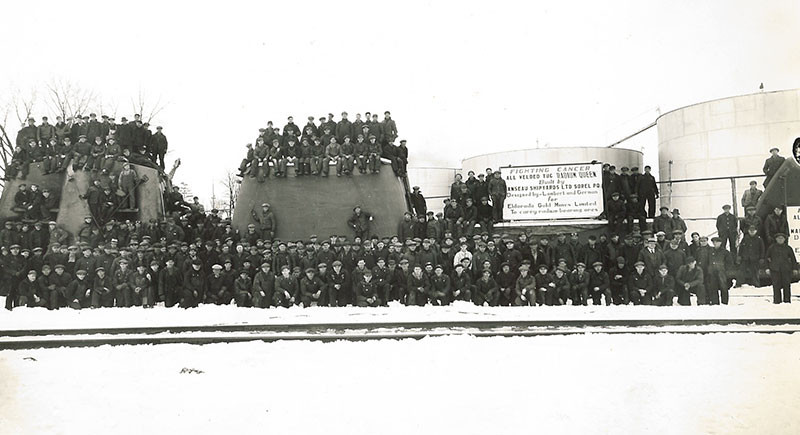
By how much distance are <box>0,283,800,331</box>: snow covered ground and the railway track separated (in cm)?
58

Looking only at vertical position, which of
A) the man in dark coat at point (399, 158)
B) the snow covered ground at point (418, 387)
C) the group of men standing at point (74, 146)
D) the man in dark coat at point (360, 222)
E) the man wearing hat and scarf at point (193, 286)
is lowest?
the snow covered ground at point (418, 387)

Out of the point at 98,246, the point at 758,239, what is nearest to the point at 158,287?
the point at 98,246

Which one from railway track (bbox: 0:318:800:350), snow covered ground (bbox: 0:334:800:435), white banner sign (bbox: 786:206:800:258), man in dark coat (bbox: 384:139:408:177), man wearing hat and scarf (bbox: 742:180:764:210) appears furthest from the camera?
man in dark coat (bbox: 384:139:408:177)

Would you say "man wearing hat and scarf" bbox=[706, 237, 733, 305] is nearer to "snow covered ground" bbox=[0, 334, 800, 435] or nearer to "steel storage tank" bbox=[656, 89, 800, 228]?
"snow covered ground" bbox=[0, 334, 800, 435]

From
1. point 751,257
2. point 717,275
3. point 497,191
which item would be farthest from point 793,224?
point 497,191

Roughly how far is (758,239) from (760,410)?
717 cm

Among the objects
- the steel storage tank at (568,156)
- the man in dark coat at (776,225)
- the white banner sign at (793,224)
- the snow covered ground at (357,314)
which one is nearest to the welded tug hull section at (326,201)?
the snow covered ground at (357,314)

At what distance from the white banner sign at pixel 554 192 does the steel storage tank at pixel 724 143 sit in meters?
3.97

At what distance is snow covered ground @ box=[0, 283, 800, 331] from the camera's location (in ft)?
29.9

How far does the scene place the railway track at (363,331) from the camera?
766 centimetres

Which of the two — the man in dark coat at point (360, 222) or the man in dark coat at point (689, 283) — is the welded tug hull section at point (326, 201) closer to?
the man in dark coat at point (360, 222)

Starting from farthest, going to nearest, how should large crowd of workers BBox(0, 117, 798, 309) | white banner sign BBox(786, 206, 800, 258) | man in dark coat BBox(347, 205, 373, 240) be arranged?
1. man in dark coat BBox(347, 205, 373, 240)
2. white banner sign BBox(786, 206, 800, 258)
3. large crowd of workers BBox(0, 117, 798, 309)

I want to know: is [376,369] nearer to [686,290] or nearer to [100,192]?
[686,290]

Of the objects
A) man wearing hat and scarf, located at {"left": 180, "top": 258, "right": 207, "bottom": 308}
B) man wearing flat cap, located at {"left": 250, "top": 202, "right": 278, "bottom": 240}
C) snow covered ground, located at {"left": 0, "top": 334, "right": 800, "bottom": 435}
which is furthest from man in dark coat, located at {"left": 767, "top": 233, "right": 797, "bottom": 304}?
man wearing hat and scarf, located at {"left": 180, "top": 258, "right": 207, "bottom": 308}
